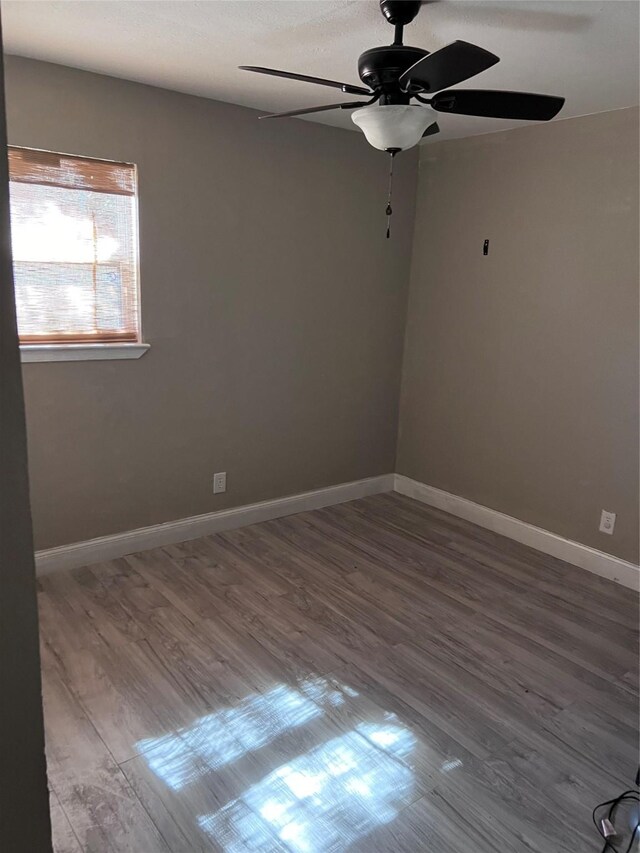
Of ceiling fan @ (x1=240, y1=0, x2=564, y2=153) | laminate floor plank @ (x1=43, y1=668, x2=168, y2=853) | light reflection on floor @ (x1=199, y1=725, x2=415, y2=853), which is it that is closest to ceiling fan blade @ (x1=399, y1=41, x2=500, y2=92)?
ceiling fan @ (x1=240, y1=0, x2=564, y2=153)

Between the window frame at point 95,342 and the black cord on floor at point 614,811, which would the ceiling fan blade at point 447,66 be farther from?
the black cord on floor at point 614,811

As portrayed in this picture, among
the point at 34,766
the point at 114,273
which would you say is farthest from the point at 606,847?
the point at 114,273

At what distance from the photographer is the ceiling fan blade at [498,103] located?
6.14ft

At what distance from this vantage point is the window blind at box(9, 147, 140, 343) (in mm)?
2688

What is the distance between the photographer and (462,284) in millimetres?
3830

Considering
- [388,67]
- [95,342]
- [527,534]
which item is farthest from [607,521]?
[95,342]

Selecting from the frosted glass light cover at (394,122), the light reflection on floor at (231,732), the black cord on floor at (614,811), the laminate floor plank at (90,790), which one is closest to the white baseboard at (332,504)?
the laminate floor plank at (90,790)

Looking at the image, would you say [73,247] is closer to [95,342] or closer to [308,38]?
[95,342]

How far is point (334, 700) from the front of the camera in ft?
7.33

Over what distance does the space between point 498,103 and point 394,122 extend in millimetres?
354

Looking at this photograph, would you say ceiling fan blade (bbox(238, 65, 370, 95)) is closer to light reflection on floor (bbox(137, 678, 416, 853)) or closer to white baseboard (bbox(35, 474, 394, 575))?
light reflection on floor (bbox(137, 678, 416, 853))

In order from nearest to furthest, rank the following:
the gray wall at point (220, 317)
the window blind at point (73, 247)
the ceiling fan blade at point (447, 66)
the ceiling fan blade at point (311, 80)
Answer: the ceiling fan blade at point (447, 66)
the ceiling fan blade at point (311, 80)
the window blind at point (73, 247)
the gray wall at point (220, 317)

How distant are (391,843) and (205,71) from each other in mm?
2889

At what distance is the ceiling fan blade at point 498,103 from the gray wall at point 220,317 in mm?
1535
